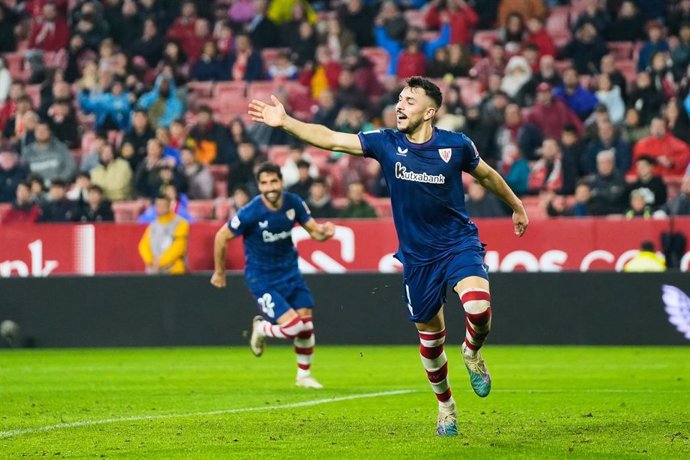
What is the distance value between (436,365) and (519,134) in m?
12.5

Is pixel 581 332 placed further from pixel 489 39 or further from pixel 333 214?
pixel 489 39

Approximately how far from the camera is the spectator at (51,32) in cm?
2689

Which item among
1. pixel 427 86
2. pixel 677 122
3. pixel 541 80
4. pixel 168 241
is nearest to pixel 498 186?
pixel 427 86

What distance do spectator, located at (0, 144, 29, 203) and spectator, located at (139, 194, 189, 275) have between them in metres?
4.23

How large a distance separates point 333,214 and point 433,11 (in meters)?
6.30

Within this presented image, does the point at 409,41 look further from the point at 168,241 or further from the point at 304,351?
the point at 304,351

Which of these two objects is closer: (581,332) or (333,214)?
(581,332)

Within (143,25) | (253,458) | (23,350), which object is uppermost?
(143,25)

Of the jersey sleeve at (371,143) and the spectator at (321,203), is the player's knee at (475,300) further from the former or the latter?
the spectator at (321,203)

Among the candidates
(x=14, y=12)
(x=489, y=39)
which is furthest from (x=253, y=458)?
(x=14, y=12)

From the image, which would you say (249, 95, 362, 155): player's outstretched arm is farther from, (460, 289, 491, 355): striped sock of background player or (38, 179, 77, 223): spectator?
(38, 179, 77, 223): spectator

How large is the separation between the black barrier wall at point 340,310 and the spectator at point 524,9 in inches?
277

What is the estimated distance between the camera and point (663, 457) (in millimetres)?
7688

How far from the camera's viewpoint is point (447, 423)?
8906 mm
